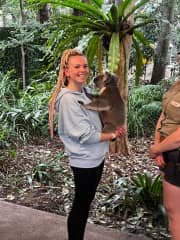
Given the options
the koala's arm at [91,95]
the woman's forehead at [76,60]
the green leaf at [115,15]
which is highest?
the green leaf at [115,15]

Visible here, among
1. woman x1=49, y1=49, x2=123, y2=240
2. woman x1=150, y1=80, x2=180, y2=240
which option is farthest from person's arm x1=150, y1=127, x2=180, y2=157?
woman x1=49, y1=49, x2=123, y2=240

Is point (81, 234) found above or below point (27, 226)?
above

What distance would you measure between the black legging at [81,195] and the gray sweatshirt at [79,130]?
5 centimetres

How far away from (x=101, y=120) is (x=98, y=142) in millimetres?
149

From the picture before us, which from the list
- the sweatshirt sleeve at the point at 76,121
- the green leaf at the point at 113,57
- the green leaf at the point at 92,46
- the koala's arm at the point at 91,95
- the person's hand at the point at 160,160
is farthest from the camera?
the green leaf at the point at 92,46

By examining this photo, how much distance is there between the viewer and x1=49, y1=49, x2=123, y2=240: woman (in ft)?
5.62

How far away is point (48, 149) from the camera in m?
4.29

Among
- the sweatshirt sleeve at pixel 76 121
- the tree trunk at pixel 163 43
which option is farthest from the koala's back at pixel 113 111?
the tree trunk at pixel 163 43

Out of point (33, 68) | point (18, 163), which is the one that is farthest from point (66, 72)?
point (33, 68)

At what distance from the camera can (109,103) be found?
6.13 feet

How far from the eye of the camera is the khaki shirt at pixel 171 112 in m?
1.49

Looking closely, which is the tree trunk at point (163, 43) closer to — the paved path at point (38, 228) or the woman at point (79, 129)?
the paved path at point (38, 228)

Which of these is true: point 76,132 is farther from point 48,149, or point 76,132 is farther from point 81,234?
point 48,149

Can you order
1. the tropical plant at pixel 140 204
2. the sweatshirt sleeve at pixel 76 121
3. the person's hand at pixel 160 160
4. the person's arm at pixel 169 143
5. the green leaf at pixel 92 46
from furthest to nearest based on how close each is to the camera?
the green leaf at pixel 92 46
the tropical plant at pixel 140 204
the sweatshirt sleeve at pixel 76 121
the person's hand at pixel 160 160
the person's arm at pixel 169 143
